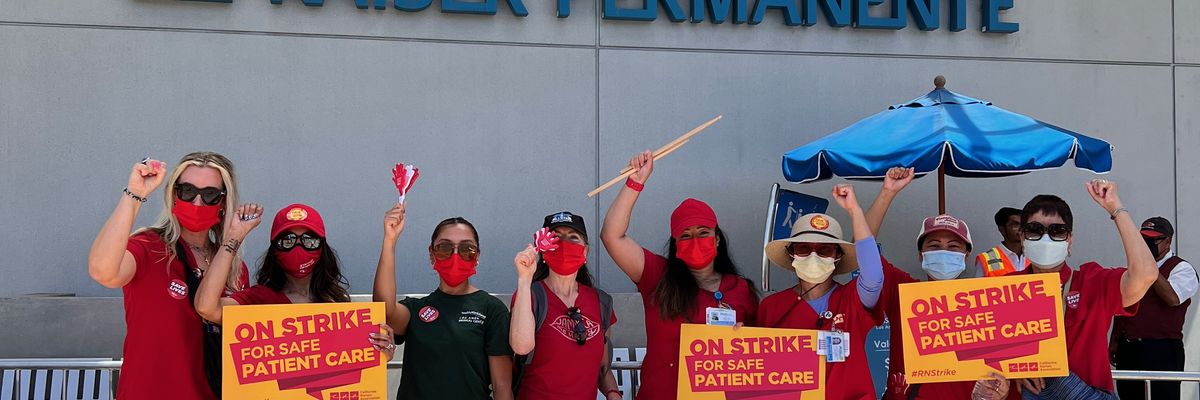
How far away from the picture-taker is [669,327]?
527cm

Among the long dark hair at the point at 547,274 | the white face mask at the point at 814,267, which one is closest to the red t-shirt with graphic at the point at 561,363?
the long dark hair at the point at 547,274

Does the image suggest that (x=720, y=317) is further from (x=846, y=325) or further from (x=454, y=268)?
(x=454, y=268)

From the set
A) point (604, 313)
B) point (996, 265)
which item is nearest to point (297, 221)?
point (604, 313)

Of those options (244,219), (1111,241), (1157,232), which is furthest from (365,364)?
(1111,241)

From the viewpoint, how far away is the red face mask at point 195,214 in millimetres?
4508

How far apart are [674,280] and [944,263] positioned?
1.28 m

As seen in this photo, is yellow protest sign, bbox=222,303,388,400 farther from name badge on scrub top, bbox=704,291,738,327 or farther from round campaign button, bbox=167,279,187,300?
name badge on scrub top, bbox=704,291,738,327

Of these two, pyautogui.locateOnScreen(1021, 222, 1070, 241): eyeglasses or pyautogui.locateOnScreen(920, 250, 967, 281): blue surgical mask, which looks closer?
pyautogui.locateOnScreen(1021, 222, 1070, 241): eyeglasses

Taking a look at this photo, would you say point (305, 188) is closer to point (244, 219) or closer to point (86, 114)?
point (86, 114)

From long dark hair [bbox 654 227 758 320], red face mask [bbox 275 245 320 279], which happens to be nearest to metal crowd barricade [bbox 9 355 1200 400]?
long dark hair [bbox 654 227 758 320]

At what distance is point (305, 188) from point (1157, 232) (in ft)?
21.0

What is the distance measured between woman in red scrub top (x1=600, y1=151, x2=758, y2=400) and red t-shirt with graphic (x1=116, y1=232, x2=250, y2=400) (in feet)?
6.84

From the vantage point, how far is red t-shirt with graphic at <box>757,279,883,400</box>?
5012mm

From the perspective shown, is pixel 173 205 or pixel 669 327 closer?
pixel 173 205
